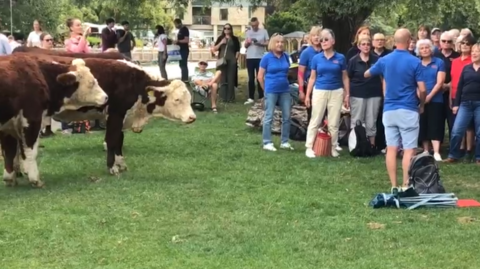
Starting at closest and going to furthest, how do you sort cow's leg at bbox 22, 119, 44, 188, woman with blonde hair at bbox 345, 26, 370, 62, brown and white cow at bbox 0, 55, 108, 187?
brown and white cow at bbox 0, 55, 108, 187 → cow's leg at bbox 22, 119, 44, 188 → woman with blonde hair at bbox 345, 26, 370, 62

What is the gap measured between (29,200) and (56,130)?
5.89 meters

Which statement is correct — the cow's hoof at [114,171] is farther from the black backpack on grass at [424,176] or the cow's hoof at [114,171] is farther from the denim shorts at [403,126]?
the black backpack on grass at [424,176]

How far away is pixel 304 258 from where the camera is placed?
6531mm

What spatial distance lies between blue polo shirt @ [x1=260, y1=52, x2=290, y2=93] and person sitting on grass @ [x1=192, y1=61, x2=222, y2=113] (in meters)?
5.22

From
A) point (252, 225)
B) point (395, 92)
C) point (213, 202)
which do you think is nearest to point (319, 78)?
point (395, 92)

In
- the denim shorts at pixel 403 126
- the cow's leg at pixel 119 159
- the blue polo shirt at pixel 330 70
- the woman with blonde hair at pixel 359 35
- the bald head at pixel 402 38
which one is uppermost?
the bald head at pixel 402 38

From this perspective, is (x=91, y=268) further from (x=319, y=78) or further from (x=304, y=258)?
(x=319, y=78)

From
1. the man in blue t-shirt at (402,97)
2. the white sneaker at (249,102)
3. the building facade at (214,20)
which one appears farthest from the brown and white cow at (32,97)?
the building facade at (214,20)

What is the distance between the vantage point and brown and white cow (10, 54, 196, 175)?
1052cm

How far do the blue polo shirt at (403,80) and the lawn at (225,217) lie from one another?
119 centimetres

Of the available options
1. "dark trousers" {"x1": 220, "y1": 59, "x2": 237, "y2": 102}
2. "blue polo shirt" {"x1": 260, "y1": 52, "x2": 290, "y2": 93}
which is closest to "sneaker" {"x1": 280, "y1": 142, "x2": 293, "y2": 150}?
"blue polo shirt" {"x1": 260, "y1": 52, "x2": 290, "y2": 93}

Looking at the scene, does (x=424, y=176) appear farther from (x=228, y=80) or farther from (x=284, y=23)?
(x=284, y=23)

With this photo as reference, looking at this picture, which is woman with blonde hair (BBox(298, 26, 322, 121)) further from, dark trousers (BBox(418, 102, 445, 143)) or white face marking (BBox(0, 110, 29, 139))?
white face marking (BBox(0, 110, 29, 139))

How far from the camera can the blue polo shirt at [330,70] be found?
11477 mm
